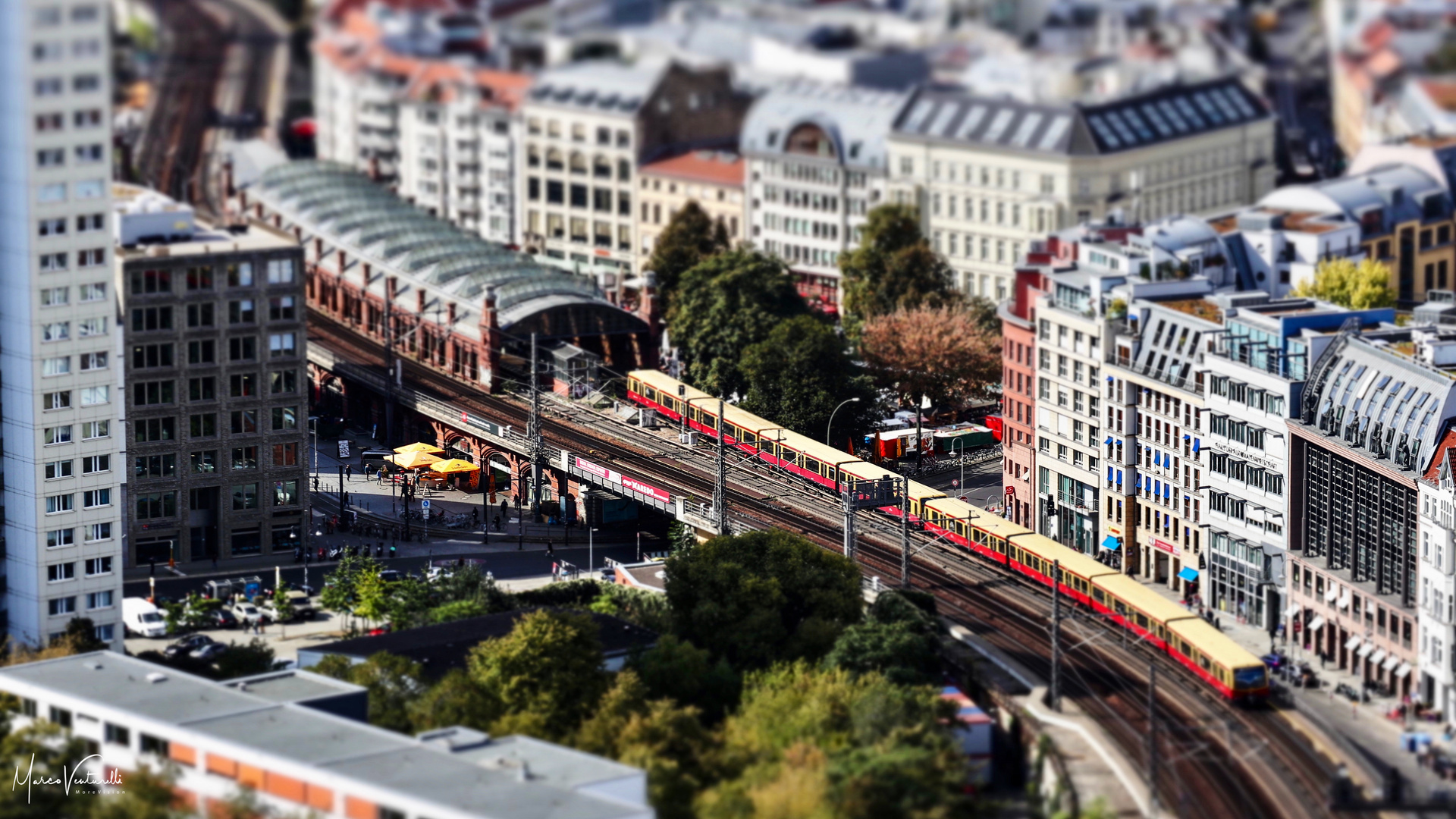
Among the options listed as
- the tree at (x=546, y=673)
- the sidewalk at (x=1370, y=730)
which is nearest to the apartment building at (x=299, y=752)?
the tree at (x=546, y=673)

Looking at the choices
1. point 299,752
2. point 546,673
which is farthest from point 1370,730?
point 299,752

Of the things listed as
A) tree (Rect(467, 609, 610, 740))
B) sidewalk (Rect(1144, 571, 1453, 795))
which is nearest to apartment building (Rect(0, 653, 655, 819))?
tree (Rect(467, 609, 610, 740))

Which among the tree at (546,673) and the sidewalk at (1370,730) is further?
the tree at (546,673)

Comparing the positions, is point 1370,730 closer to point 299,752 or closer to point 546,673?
point 546,673

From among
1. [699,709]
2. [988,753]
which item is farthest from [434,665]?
→ [988,753]

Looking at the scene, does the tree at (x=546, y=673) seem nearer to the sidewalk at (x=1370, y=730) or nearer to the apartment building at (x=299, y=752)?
the apartment building at (x=299, y=752)

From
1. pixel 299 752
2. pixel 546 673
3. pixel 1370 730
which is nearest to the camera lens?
pixel 299 752

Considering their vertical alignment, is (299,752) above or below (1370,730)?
above
